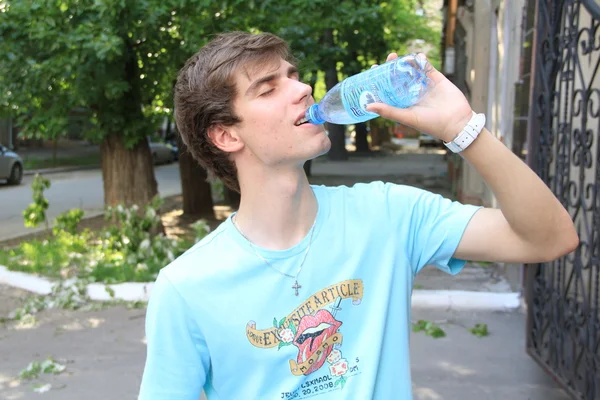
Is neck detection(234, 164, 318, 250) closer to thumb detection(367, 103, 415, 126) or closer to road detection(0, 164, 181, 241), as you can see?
thumb detection(367, 103, 415, 126)

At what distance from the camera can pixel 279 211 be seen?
6.58 ft

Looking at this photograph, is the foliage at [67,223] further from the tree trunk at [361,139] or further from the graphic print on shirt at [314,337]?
the tree trunk at [361,139]

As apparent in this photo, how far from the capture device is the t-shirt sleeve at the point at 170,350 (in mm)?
1803

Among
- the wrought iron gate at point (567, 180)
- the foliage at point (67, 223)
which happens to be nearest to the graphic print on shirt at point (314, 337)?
the wrought iron gate at point (567, 180)

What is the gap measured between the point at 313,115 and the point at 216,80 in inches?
12.2

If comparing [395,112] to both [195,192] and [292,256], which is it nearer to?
[292,256]

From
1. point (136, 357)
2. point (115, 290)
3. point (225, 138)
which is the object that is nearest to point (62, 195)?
point (115, 290)

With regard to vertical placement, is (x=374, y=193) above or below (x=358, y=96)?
below

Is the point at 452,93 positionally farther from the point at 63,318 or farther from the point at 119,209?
the point at 119,209

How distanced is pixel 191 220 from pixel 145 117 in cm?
355

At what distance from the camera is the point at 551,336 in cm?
439

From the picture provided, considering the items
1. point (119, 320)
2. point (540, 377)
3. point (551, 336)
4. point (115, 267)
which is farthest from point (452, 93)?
point (115, 267)

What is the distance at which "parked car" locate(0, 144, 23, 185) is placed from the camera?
19156 mm

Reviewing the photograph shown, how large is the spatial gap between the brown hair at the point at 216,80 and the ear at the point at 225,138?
0.02m
